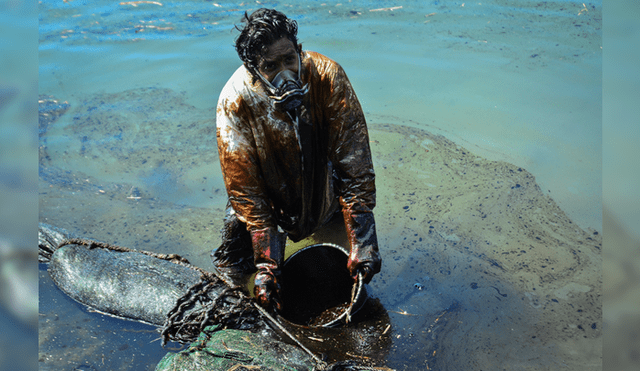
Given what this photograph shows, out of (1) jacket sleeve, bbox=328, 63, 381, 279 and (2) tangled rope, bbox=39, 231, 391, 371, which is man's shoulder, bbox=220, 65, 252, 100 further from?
(2) tangled rope, bbox=39, 231, 391, 371

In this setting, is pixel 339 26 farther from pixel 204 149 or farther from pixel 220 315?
pixel 220 315

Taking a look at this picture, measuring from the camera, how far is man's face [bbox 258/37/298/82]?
7.91ft

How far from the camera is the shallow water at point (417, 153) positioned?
313 centimetres

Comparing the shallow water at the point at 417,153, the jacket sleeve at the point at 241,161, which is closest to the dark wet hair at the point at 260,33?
the jacket sleeve at the point at 241,161

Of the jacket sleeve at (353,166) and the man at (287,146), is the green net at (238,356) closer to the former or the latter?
the man at (287,146)

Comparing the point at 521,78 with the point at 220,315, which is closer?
the point at 220,315

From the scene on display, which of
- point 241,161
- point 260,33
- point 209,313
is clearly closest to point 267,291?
point 209,313

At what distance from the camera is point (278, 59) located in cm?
243

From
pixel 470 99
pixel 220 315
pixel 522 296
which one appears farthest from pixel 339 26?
pixel 220 315

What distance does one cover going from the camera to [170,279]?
3.01 meters

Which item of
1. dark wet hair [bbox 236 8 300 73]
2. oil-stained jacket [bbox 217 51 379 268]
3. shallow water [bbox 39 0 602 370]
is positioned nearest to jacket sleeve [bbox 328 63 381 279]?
oil-stained jacket [bbox 217 51 379 268]

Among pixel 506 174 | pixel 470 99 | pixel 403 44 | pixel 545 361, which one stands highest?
pixel 403 44

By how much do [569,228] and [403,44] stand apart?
3.75 metres

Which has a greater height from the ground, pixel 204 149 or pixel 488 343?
pixel 204 149
